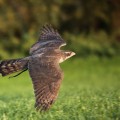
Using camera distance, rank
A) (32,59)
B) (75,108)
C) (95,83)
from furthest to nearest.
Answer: (95,83)
(75,108)
(32,59)

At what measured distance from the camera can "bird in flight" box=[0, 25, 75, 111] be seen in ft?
22.3

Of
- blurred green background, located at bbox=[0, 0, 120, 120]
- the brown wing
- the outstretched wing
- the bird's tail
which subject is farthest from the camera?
blurred green background, located at bbox=[0, 0, 120, 120]

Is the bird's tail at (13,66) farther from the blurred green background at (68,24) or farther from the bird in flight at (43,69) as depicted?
the blurred green background at (68,24)

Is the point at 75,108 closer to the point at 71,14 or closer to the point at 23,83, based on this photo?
the point at 23,83

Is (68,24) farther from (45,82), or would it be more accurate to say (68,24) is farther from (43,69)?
(45,82)

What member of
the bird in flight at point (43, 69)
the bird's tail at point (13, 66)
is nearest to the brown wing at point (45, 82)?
the bird in flight at point (43, 69)

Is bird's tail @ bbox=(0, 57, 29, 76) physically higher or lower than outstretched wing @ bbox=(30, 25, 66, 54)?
lower

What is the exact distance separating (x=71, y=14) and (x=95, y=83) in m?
4.91

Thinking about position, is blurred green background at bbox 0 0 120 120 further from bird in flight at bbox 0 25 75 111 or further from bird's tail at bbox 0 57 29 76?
bird's tail at bbox 0 57 29 76

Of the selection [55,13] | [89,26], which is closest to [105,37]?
[89,26]

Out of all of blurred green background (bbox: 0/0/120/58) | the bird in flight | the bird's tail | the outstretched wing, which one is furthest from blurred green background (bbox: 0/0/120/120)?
the bird's tail

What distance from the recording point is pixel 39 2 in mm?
20094

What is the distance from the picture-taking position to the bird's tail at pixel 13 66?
7.34 metres

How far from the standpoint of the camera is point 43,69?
278 inches
